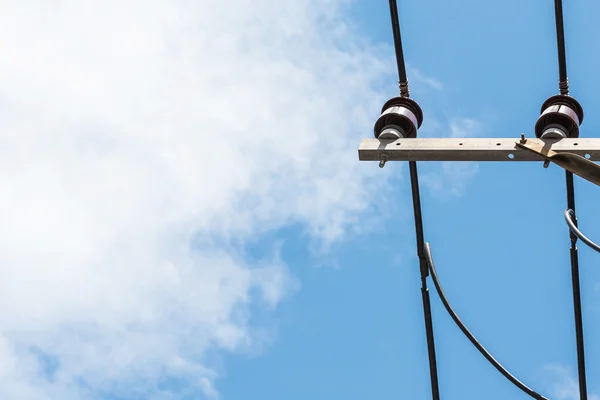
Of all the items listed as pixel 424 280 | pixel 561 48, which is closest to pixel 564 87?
pixel 561 48

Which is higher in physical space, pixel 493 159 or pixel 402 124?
pixel 402 124

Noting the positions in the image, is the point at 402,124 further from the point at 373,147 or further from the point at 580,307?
the point at 580,307

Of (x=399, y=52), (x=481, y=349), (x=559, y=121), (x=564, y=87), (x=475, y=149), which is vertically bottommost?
(x=481, y=349)

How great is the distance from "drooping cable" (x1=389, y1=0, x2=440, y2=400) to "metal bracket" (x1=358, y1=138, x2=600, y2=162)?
0.85 metres

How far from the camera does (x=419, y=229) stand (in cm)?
620

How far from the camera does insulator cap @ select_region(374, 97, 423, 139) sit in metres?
5.42

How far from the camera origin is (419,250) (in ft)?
20.2

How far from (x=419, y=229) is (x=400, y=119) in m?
1.11

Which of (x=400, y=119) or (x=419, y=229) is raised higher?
(x=400, y=119)

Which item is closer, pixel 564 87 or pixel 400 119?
pixel 400 119

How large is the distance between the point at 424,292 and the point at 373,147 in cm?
165

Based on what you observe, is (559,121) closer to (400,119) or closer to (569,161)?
(569,161)

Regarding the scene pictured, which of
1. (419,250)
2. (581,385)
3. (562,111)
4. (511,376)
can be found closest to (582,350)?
(581,385)

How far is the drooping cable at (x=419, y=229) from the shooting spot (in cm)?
586
